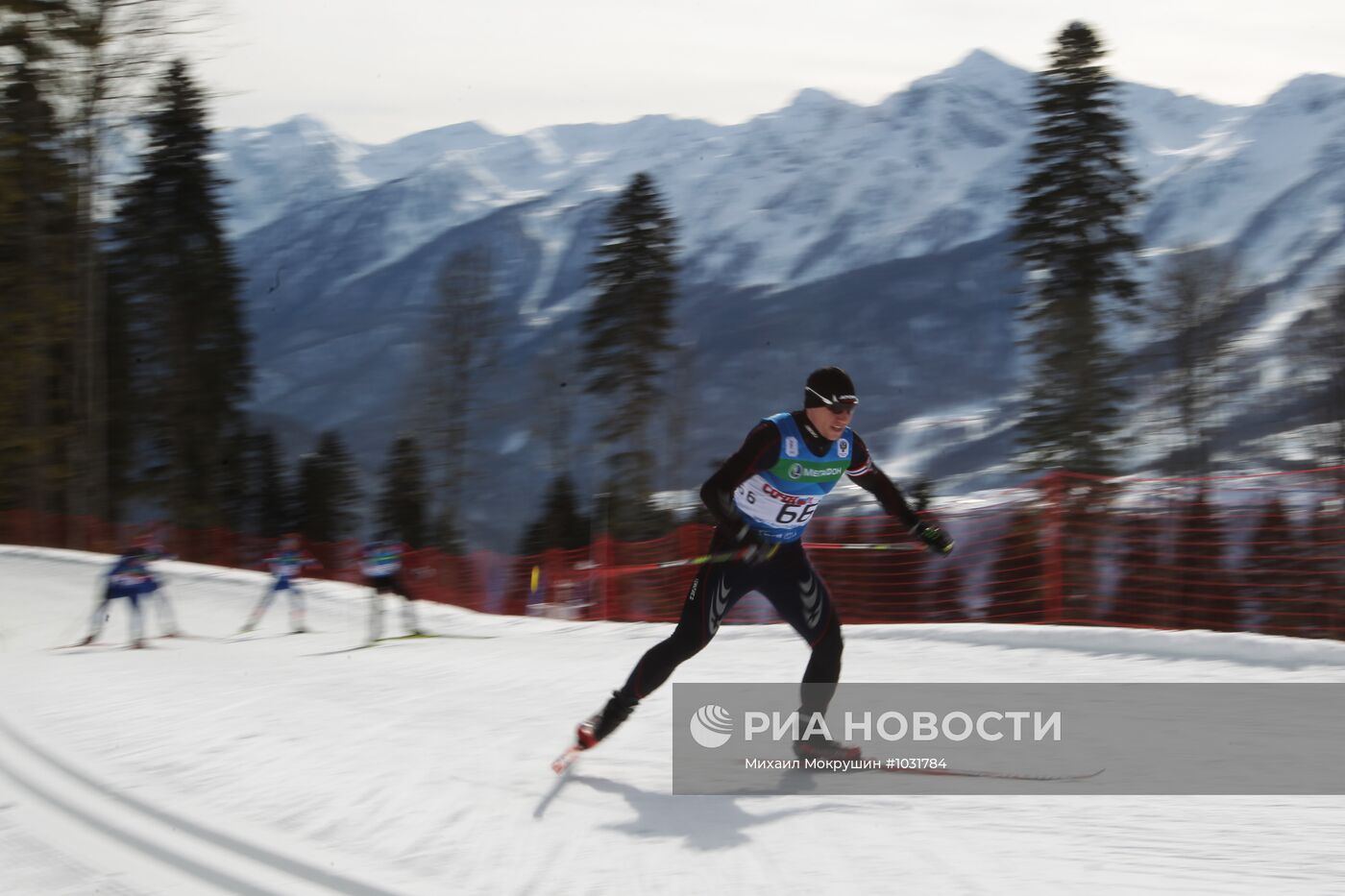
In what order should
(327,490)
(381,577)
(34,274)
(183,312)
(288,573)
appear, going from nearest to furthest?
(381,577)
(288,573)
(34,274)
(183,312)
(327,490)

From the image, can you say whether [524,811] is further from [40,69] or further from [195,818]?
[40,69]

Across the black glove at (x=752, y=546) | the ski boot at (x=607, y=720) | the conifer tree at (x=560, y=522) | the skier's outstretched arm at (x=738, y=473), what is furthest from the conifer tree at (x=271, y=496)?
the skier's outstretched arm at (x=738, y=473)

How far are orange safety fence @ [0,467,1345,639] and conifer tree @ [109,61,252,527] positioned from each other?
33.0 ft

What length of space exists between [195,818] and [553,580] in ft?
59.6

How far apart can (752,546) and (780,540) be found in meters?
0.22

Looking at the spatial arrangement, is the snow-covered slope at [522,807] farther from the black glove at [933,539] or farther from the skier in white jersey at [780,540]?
the black glove at [933,539]

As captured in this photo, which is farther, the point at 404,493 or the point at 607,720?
the point at 404,493

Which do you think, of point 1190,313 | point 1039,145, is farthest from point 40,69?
point 1190,313

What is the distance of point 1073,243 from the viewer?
2681 centimetres

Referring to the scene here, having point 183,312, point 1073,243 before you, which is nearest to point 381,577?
point 1073,243

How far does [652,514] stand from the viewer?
126ft

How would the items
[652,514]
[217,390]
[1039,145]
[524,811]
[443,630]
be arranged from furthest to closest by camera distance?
[217,390], [652,514], [1039,145], [443,630], [524,811]

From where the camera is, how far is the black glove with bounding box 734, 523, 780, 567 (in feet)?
16.7

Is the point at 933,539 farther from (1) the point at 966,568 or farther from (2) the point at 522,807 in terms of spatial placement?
(1) the point at 966,568
